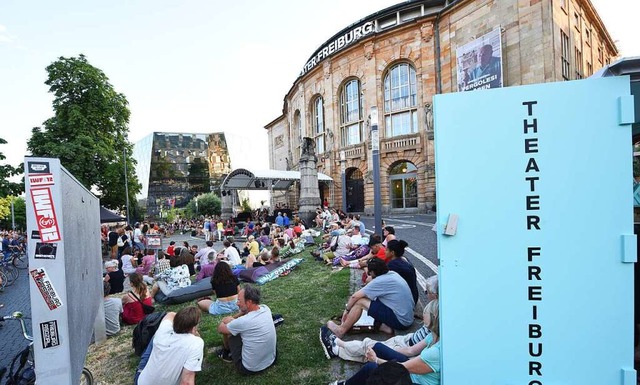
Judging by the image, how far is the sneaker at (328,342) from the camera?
13.5 feet

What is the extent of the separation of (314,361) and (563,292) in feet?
9.38

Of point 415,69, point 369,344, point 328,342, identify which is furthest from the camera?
point 415,69

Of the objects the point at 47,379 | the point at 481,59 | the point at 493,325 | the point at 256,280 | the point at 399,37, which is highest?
the point at 399,37

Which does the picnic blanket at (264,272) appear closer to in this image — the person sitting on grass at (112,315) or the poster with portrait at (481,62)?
the person sitting on grass at (112,315)

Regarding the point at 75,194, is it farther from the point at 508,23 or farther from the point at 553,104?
the point at 508,23

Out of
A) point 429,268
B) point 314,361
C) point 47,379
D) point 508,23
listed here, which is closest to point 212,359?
point 314,361

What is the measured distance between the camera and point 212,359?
447 centimetres

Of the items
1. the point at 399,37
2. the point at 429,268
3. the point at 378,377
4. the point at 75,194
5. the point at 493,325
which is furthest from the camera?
the point at 399,37

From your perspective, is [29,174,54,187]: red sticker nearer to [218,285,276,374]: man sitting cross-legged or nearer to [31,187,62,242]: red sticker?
[31,187,62,242]: red sticker

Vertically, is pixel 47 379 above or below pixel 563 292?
below

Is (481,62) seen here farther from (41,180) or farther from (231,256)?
(41,180)

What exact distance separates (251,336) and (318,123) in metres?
33.4

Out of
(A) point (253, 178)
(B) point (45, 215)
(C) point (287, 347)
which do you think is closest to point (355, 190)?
(A) point (253, 178)

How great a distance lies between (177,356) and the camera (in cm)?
314
